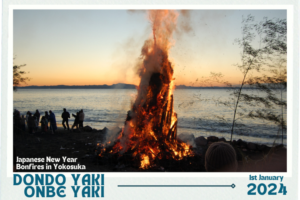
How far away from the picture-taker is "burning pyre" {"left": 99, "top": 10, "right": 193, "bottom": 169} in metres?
8.14

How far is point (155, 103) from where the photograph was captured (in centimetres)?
844

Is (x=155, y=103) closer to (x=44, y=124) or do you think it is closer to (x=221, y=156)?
(x=221, y=156)

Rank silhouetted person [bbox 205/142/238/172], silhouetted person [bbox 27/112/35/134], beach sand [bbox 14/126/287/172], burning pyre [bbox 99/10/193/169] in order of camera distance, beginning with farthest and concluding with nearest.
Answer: silhouetted person [bbox 27/112/35/134] → burning pyre [bbox 99/10/193/169] → beach sand [bbox 14/126/287/172] → silhouetted person [bbox 205/142/238/172]

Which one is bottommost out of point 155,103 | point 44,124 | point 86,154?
point 86,154

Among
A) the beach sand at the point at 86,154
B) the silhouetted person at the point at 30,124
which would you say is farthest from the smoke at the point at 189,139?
the silhouetted person at the point at 30,124

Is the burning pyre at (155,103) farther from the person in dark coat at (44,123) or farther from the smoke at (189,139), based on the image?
the person in dark coat at (44,123)

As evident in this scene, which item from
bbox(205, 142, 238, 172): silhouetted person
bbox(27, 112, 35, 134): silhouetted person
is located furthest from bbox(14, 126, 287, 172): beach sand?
bbox(205, 142, 238, 172): silhouetted person

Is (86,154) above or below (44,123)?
below

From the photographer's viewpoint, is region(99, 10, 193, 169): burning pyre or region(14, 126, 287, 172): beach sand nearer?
region(14, 126, 287, 172): beach sand

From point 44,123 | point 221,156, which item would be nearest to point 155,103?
point 221,156

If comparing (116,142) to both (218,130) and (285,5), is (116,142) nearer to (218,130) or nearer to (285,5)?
(285,5)

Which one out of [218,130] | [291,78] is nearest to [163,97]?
[291,78]

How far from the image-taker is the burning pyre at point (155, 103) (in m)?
8.14

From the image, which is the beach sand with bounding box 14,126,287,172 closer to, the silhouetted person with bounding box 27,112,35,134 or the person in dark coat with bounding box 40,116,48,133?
the person in dark coat with bounding box 40,116,48,133
